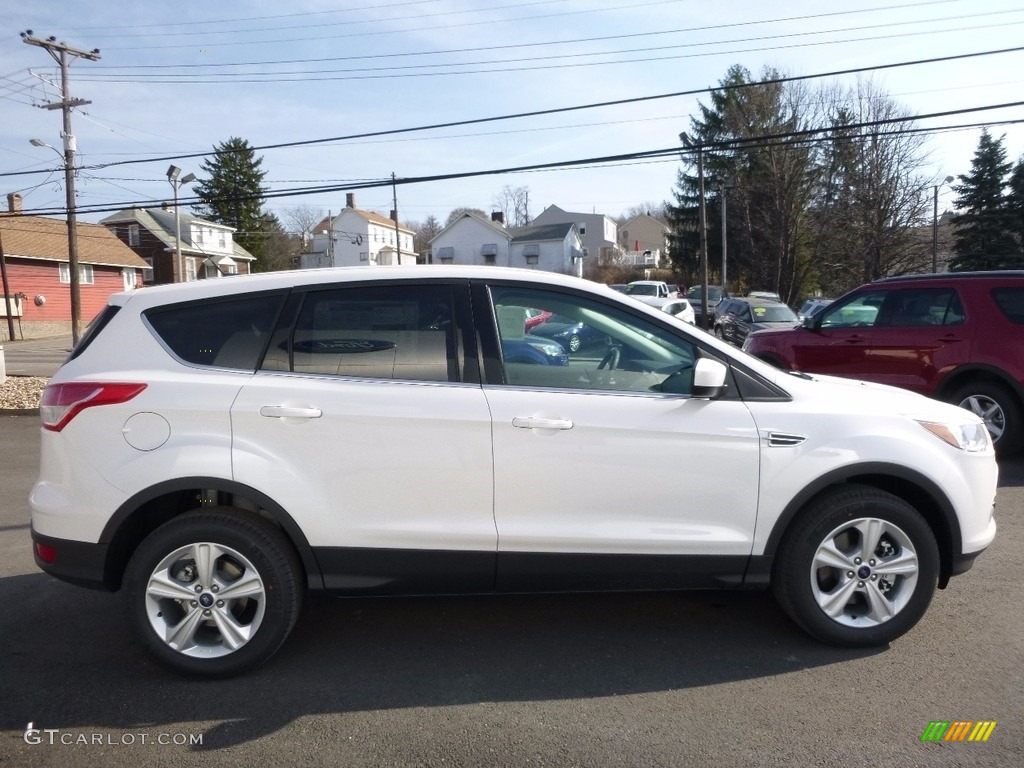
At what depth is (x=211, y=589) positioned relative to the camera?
3.65 meters

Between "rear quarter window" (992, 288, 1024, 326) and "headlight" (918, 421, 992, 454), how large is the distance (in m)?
4.64

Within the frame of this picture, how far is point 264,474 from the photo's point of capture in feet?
11.9

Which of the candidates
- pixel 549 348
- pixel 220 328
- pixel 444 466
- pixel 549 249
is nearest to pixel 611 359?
pixel 549 348

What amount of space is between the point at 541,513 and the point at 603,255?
2879 inches

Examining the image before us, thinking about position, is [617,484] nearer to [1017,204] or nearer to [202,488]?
[202,488]

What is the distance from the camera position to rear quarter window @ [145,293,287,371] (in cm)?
380

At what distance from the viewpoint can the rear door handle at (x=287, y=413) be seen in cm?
365

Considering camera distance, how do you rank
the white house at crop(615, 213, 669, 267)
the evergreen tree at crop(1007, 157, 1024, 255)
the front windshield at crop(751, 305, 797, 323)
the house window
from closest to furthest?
the front windshield at crop(751, 305, 797, 323) < the evergreen tree at crop(1007, 157, 1024, 255) < the house window < the white house at crop(615, 213, 669, 267)

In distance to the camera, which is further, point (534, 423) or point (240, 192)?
point (240, 192)

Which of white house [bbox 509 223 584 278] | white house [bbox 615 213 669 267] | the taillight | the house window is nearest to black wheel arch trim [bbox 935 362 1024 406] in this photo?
the taillight

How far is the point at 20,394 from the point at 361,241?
60.1 m

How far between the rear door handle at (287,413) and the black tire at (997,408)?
A: 695 cm

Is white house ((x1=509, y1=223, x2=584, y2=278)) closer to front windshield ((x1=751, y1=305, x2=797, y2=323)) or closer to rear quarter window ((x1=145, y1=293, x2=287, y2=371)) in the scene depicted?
front windshield ((x1=751, y1=305, x2=797, y2=323))

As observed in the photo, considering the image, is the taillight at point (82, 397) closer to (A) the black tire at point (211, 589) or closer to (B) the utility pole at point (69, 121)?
(A) the black tire at point (211, 589)
